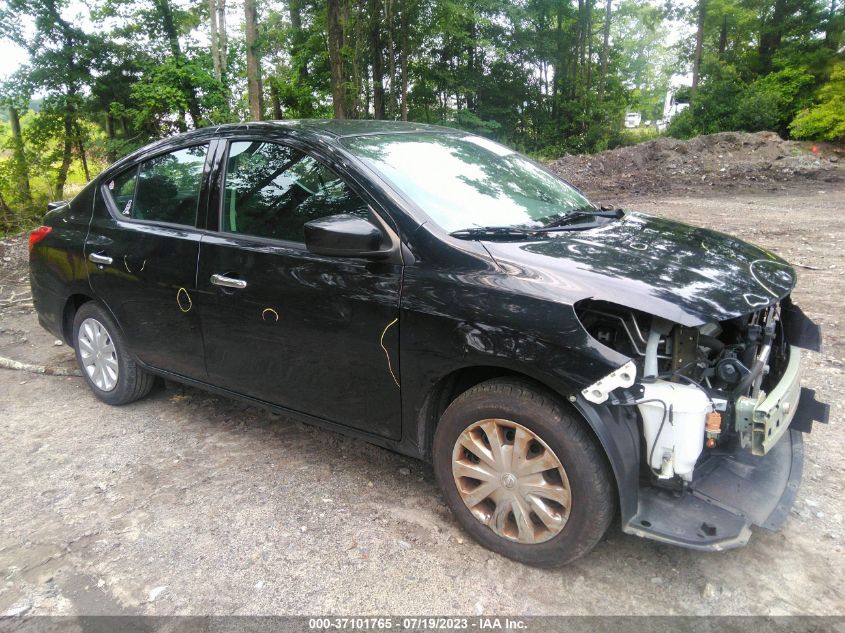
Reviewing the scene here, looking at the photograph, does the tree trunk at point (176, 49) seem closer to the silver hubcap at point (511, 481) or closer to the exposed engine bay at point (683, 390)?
the silver hubcap at point (511, 481)

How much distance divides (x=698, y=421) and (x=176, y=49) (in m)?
21.8

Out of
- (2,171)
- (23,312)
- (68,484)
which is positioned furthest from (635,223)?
(2,171)

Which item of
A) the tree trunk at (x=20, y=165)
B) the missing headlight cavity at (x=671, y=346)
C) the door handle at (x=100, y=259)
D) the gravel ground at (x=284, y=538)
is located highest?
the tree trunk at (x=20, y=165)

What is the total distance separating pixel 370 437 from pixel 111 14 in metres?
21.1

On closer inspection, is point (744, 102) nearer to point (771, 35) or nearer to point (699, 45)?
point (771, 35)

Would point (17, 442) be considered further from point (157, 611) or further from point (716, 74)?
point (716, 74)

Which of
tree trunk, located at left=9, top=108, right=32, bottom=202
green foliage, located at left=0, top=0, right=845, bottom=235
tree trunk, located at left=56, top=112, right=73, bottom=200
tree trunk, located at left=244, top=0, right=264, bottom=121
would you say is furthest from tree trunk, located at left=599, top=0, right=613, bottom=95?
tree trunk, located at left=9, top=108, right=32, bottom=202

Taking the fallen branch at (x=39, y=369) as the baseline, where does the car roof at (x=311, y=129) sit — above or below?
above

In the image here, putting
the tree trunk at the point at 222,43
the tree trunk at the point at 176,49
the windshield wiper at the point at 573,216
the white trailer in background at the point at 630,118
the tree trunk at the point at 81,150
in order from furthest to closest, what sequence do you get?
1. the white trailer in background at the point at 630,118
2. the tree trunk at the point at 222,43
3. the tree trunk at the point at 81,150
4. the tree trunk at the point at 176,49
5. the windshield wiper at the point at 573,216

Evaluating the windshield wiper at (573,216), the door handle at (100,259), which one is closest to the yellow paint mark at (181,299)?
the door handle at (100,259)

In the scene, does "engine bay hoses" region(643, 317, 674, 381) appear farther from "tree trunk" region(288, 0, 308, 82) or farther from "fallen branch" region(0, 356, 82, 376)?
"tree trunk" region(288, 0, 308, 82)

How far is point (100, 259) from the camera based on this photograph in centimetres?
382

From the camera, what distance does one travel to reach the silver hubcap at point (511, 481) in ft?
7.75

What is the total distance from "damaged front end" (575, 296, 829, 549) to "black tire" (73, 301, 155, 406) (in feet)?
9.97
